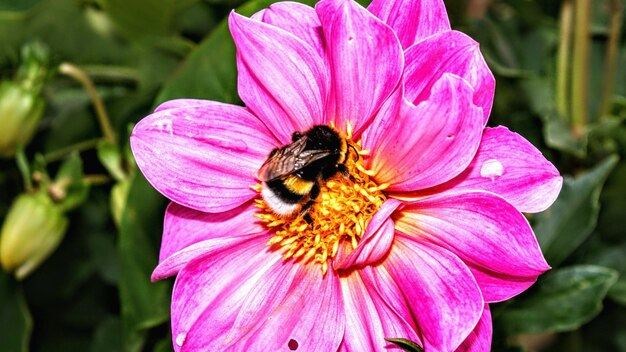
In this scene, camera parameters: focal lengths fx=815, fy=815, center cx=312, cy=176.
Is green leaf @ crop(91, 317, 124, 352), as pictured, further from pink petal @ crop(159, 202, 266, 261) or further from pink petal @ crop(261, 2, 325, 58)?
pink petal @ crop(261, 2, 325, 58)

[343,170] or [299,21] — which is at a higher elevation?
[299,21]

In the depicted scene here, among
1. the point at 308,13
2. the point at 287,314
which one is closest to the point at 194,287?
the point at 287,314

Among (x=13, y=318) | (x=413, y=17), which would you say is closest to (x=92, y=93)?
(x=13, y=318)

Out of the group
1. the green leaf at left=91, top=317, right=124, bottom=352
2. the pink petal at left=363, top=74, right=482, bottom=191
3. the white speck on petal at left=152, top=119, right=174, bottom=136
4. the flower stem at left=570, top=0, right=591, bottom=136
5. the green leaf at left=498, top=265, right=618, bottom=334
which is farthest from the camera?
the green leaf at left=91, top=317, right=124, bottom=352

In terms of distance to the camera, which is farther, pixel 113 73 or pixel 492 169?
pixel 113 73

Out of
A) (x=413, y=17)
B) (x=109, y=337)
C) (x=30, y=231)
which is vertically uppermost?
(x=413, y=17)

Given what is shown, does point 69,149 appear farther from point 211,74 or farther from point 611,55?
point 611,55

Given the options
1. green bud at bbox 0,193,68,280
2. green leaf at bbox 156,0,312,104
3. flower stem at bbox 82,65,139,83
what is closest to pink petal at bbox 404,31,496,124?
green leaf at bbox 156,0,312,104
